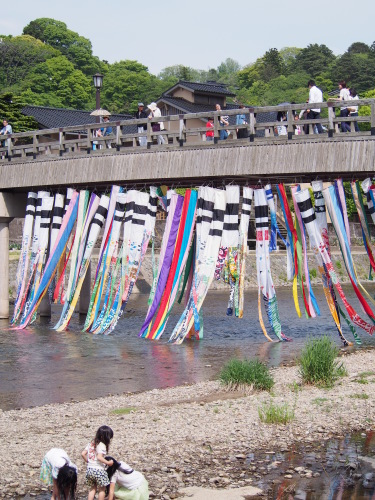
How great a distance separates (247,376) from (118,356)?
22.3 feet

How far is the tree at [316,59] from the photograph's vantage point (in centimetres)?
10212

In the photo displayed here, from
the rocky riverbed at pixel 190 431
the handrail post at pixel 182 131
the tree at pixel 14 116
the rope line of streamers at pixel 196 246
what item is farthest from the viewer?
the tree at pixel 14 116

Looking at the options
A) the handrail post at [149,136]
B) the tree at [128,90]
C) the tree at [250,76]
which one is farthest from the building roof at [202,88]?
the tree at [250,76]

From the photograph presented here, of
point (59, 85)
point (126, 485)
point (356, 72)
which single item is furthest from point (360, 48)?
point (126, 485)

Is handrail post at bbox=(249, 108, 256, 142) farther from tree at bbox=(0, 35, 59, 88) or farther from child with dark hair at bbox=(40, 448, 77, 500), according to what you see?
tree at bbox=(0, 35, 59, 88)

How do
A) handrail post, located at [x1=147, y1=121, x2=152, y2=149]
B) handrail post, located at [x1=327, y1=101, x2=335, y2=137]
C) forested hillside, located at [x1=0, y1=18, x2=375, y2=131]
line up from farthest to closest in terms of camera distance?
1. forested hillside, located at [x1=0, y1=18, x2=375, y2=131]
2. handrail post, located at [x1=147, y1=121, x2=152, y2=149]
3. handrail post, located at [x1=327, y1=101, x2=335, y2=137]

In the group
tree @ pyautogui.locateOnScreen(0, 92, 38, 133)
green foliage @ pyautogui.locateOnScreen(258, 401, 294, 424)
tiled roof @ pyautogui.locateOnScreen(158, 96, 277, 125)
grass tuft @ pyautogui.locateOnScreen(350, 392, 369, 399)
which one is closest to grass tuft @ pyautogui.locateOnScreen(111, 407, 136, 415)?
green foliage @ pyautogui.locateOnScreen(258, 401, 294, 424)

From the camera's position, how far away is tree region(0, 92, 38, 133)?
49031 millimetres

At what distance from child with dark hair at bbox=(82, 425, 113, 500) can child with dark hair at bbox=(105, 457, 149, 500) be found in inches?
3.2

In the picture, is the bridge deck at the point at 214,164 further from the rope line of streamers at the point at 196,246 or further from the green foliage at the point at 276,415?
the green foliage at the point at 276,415

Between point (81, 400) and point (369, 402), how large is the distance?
18.3 ft

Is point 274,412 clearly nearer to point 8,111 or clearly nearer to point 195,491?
point 195,491

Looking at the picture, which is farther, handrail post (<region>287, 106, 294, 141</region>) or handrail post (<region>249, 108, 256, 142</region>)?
handrail post (<region>249, 108, 256, 142</region>)

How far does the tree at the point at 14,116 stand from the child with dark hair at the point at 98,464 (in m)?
41.3
